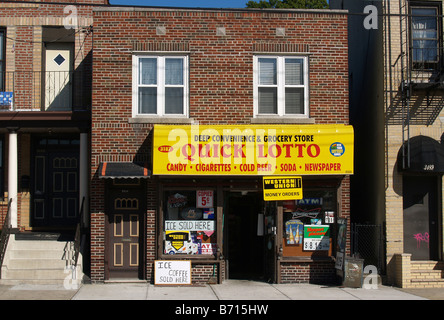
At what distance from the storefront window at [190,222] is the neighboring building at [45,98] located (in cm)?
281

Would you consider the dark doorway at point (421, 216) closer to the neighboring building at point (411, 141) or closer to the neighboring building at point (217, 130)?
the neighboring building at point (411, 141)

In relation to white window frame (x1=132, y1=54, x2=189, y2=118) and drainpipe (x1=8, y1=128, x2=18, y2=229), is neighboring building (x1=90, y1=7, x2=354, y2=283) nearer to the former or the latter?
white window frame (x1=132, y1=54, x2=189, y2=118)

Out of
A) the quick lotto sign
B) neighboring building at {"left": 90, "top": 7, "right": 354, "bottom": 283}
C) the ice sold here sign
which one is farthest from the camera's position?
neighboring building at {"left": 90, "top": 7, "right": 354, "bottom": 283}

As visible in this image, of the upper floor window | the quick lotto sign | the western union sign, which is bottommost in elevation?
the western union sign

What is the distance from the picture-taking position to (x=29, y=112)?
44.4 feet

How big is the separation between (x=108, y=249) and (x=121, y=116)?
3.27 metres

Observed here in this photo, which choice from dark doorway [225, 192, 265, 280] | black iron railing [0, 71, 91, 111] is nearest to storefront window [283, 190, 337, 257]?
dark doorway [225, 192, 265, 280]

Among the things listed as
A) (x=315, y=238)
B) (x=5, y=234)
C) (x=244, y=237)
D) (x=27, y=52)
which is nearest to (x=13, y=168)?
(x=5, y=234)

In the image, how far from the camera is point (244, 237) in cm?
1445

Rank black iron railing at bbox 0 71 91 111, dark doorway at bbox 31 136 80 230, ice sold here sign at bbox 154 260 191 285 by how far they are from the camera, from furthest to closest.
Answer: dark doorway at bbox 31 136 80 230 → black iron railing at bbox 0 71 91 111 → ice sold here sign at bbox 154 260 191 285

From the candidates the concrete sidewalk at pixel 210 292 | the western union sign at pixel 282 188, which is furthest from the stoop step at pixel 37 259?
the western union sign at pixel 282 188

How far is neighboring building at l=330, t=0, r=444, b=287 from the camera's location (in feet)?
Answer: 41.9

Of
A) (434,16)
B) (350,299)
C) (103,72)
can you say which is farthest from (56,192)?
(434,16)

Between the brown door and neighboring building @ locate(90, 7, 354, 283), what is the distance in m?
0.02
